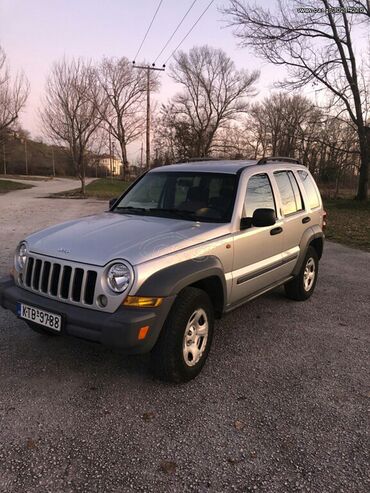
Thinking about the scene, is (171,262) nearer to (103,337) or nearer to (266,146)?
(103,337)

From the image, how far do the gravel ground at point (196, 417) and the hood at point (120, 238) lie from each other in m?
0.73

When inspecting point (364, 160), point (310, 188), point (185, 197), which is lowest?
point (185, 197)

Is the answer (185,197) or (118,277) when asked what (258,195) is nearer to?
(185,197)

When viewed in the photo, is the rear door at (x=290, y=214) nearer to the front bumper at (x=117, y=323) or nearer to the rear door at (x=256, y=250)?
the rear door at (x=256, y=250)

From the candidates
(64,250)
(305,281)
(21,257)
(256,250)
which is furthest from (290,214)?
(21,257)

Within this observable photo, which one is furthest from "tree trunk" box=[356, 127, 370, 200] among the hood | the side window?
the hood

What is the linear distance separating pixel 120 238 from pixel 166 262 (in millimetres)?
473

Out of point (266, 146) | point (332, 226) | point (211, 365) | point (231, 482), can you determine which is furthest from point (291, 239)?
point (266, 146)

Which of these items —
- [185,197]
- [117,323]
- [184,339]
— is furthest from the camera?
[185,197]

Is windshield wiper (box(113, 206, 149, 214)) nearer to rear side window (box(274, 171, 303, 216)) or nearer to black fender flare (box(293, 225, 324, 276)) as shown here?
rear side window (box(274, 171, 303, 216))

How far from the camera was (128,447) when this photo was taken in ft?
8.66

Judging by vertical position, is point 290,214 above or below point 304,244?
above

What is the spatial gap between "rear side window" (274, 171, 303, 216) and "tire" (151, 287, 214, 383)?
1941 mm

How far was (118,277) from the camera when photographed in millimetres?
3004
